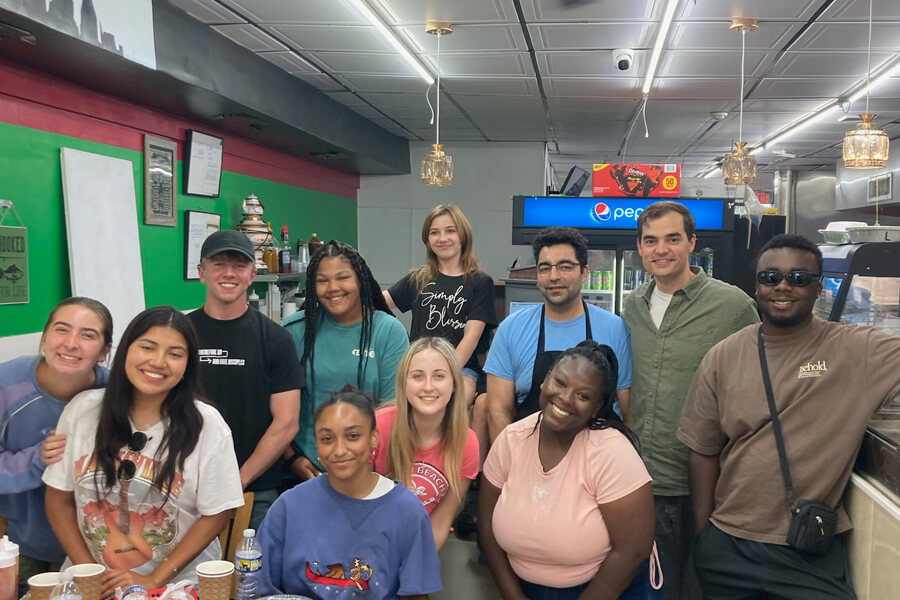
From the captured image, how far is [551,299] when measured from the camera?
257 cm

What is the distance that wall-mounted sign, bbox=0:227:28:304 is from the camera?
11.0 ft

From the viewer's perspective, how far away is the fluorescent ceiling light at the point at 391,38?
163 inches

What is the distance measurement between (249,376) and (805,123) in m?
7.19

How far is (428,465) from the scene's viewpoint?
7.59ft

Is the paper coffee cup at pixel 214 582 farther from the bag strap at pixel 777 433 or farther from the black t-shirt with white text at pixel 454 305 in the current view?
the black t-shirt with white text at pixel 454 305

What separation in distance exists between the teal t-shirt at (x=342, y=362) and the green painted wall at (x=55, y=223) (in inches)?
66.6

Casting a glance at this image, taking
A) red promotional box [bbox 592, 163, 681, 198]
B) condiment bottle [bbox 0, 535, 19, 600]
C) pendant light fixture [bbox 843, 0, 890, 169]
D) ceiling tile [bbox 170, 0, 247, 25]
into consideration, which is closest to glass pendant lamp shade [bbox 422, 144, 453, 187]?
red promotional box [bbox 592, 163, 681, 198]

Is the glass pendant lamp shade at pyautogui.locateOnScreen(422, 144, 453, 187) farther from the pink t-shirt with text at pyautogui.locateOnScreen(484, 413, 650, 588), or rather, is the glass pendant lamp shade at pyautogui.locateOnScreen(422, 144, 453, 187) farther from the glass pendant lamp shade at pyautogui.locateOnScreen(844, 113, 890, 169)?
the pink t-shirt with text at pyautogui.locateOnScreen(484, 413, 650, 588)

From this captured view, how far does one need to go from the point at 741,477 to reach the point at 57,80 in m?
3.72

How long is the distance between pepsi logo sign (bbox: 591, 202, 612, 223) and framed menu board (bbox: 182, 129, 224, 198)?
280 centimetres

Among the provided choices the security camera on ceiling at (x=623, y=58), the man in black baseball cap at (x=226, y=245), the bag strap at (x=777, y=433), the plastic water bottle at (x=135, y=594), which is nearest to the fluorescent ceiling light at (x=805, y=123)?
the security camera on ceiling at (x=623, y=58)

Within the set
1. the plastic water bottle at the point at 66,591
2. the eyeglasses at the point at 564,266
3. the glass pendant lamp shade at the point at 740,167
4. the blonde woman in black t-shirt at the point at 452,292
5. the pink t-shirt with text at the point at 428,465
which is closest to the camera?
the plastic water bottle at the point at 66,591

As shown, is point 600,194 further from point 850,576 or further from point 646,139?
point 646,139

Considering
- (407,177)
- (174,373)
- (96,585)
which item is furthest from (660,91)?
(96,585)
